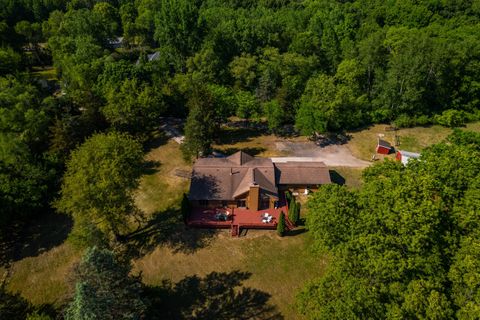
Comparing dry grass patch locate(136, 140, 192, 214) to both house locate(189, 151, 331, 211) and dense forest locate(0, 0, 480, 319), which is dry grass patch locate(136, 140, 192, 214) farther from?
house locate(189, 151, 331, 211)

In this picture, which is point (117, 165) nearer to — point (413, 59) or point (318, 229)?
point (318, 229)

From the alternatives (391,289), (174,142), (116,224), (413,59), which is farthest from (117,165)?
(413,59)

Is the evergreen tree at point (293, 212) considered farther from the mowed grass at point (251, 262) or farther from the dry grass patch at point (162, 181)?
the dry grass patch at point (162, 181)

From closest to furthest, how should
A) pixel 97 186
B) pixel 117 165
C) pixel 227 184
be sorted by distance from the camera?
pixel 97 186, pixel 117 165, pixel 227 184

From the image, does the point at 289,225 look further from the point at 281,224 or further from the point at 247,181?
the point at 247,181

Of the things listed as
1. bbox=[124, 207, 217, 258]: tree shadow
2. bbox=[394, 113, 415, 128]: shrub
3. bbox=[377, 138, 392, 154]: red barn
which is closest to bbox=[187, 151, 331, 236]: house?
bbox=[124, 207, 217, 258]: tree shadow

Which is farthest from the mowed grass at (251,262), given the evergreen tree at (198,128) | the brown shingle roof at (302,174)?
the evergreen tree at (198,128)
